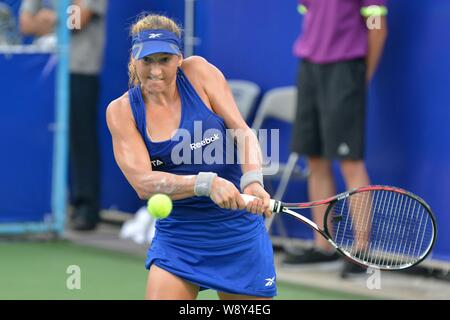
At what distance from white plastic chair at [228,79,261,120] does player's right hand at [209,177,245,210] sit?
3579mm

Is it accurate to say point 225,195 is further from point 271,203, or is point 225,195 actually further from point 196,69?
point 196,69

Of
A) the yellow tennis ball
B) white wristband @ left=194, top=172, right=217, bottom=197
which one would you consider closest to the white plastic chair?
white wristband @ left=194, top=172, right=217, bottom=197

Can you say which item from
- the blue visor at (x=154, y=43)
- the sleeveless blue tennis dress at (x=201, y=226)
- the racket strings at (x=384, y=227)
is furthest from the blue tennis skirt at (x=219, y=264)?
the blue visor at (x=154, y=43)

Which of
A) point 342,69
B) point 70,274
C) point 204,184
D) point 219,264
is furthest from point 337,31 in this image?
point 204,184

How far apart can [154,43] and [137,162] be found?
0.45 meters

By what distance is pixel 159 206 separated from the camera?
3770 mm

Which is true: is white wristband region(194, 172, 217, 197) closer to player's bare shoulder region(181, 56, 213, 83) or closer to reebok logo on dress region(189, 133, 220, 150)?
reebok logo on dress region(189, 133, 220, 150)

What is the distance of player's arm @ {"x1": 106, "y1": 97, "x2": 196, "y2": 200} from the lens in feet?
13.1

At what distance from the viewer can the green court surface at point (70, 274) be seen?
Answer: 6.21 meters

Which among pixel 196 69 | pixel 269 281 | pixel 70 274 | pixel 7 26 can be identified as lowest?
pixel 70 274

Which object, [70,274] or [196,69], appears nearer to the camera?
[196,69]

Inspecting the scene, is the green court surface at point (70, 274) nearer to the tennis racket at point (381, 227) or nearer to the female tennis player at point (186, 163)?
the tennis racket at point (381, 227)

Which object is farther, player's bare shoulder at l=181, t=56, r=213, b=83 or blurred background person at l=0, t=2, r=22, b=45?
blurred background person at l=0, t=2, r=22, b=45
